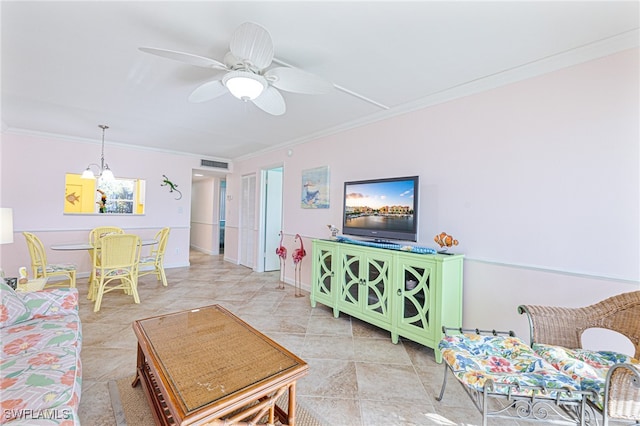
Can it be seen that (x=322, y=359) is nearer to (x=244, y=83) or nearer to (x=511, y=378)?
(x=511, y=378)

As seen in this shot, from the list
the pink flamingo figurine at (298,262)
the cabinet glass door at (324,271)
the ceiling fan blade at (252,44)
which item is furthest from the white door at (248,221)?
the ceiling fan blade at (252,44)

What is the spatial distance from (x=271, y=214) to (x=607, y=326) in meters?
4.71

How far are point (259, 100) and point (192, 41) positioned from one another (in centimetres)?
57

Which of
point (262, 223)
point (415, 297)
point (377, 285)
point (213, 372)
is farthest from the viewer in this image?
point (262, 223)

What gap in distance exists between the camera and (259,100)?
2.08m

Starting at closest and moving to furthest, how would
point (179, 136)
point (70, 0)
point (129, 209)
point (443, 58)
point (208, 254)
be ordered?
point (70, 0) → point (443, 58) → point (179, 136) → point (129, 209) → point (208, 254)

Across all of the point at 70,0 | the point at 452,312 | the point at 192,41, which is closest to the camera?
the point at 70,0

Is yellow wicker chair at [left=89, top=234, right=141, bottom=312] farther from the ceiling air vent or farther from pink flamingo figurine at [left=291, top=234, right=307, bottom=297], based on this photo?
the ceiling air vent

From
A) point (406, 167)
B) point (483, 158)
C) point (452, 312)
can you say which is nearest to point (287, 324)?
point (452, 312)

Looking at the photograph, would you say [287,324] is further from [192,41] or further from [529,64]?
[529,64]

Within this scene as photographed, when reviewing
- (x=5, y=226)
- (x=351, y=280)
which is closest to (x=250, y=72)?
(x=351, y=280)

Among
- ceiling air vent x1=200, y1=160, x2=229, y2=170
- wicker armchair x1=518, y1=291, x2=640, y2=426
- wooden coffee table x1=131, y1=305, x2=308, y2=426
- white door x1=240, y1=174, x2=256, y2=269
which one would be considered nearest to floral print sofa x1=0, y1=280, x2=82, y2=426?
wooden coffee table x1=131, y1=305, x2=308, y2=426

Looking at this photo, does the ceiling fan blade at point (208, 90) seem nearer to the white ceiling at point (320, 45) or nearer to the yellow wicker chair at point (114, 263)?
the white ceiling at point (320, 45)

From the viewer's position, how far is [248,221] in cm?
582
